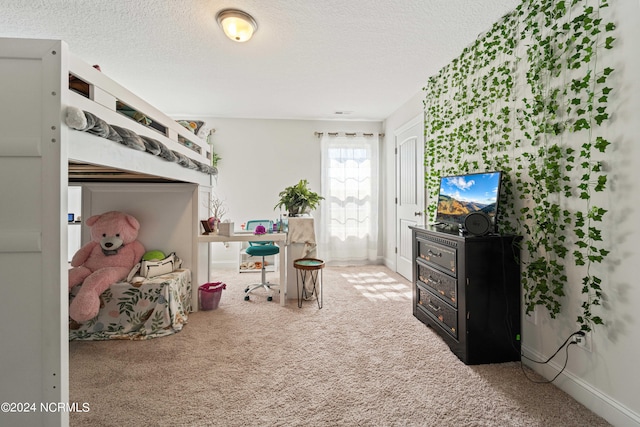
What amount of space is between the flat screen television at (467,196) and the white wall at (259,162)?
2603 mm

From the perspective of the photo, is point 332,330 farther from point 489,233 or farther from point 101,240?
point 101,240

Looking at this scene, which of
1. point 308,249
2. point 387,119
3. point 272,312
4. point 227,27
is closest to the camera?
point 227,27

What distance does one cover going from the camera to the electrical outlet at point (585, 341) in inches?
61.9

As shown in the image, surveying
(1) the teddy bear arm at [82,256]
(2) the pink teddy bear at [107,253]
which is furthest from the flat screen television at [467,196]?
(1) the teddy bear arm at [82,256]

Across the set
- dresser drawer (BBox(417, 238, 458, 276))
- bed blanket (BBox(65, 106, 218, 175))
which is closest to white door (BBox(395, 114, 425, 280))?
dresser drawer (BBox(417, 238, 458, 276))

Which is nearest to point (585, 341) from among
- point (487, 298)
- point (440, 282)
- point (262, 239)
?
point (487, 298)

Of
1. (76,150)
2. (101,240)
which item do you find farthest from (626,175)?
(101,240)

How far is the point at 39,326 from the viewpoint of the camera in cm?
107

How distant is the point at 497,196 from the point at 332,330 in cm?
166

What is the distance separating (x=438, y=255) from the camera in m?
2.30

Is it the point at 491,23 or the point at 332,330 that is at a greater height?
the point at 491,23

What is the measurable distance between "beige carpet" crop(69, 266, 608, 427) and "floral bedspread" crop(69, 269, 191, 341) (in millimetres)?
101

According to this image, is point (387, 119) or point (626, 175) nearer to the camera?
point (626, 175)

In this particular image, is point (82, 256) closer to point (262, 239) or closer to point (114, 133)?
point (262, 239)
